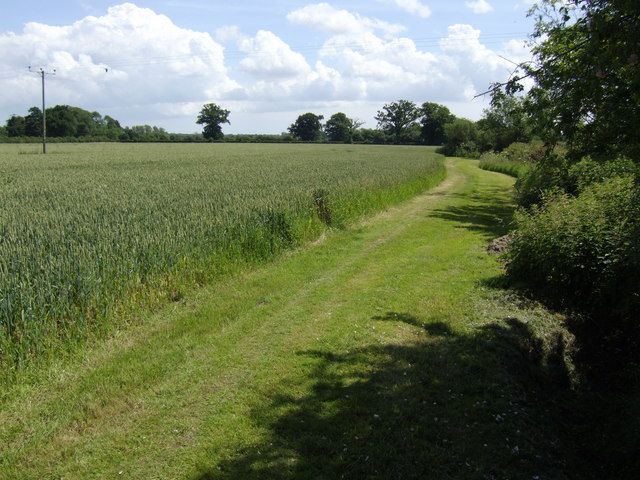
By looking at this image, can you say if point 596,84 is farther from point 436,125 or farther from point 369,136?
point 369,136

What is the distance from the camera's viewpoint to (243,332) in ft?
22.3

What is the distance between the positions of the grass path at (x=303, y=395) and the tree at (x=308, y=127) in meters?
126

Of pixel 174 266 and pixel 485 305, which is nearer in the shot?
pixel 485 305

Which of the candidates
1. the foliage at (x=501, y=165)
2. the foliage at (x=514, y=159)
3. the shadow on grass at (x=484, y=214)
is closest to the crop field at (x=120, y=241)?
the shadow on grass at (x=484, y=214)

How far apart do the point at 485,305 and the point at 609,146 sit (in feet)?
10.1

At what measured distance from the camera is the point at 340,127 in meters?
132

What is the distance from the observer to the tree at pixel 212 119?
12144 centimetres

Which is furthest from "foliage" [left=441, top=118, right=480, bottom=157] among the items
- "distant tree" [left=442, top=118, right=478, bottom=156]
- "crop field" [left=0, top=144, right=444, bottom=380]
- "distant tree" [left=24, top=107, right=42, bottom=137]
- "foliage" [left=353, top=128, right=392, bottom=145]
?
"distant tree" [left=24, top=107, right=42, bottom=137]

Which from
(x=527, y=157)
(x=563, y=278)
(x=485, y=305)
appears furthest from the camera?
(x=527, y=157)

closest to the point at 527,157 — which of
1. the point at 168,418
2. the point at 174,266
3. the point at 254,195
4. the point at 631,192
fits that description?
the point at 254,195

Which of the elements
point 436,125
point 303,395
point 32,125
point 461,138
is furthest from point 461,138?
point 32,125

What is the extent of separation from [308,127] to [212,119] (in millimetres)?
26911

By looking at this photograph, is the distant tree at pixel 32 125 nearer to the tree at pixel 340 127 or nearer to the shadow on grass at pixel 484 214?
the tree at pixel 340 127

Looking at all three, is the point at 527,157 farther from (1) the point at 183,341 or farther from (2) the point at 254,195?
(1) the point at 183,341
